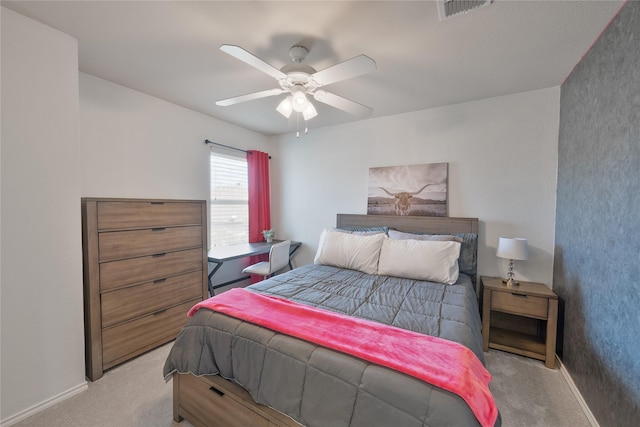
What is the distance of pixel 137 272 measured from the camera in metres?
2.12

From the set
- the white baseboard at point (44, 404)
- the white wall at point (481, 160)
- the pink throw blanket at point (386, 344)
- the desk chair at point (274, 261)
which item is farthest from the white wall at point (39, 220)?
the white wall at point (481, 160)

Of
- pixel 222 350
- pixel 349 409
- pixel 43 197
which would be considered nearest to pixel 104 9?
pixel 43 197

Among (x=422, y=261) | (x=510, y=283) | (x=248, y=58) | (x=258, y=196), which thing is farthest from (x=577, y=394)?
(x=258, y=196)

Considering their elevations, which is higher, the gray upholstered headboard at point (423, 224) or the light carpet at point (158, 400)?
the gray upholstered headboard at point (423, 224)

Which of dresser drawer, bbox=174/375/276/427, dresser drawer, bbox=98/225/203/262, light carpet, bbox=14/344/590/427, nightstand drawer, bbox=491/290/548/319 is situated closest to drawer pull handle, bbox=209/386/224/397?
dresser drawer, bbox=174/375/276/427

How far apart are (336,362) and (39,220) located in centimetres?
197

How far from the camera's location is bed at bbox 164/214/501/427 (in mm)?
938

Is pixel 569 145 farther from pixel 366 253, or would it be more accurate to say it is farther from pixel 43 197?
pixel 43 197

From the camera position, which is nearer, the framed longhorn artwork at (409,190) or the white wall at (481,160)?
the white wall at (481,160)

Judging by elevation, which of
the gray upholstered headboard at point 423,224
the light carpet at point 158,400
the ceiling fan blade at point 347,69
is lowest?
the light carpet at point 158,400

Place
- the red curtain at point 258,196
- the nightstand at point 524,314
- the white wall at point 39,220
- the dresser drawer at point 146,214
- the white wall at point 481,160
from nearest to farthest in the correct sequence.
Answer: the white wall at point 39,220 < the dresser drawer at point 146,214 < the nightstand at point 524,314 < the white wall at point 481,160 < the red curtain at point 258,196

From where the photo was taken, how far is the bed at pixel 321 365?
0.94 m

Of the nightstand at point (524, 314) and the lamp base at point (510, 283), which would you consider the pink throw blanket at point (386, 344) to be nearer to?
the nightstand at point (524, 314)

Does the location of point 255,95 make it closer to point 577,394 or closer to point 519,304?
point 519,304
